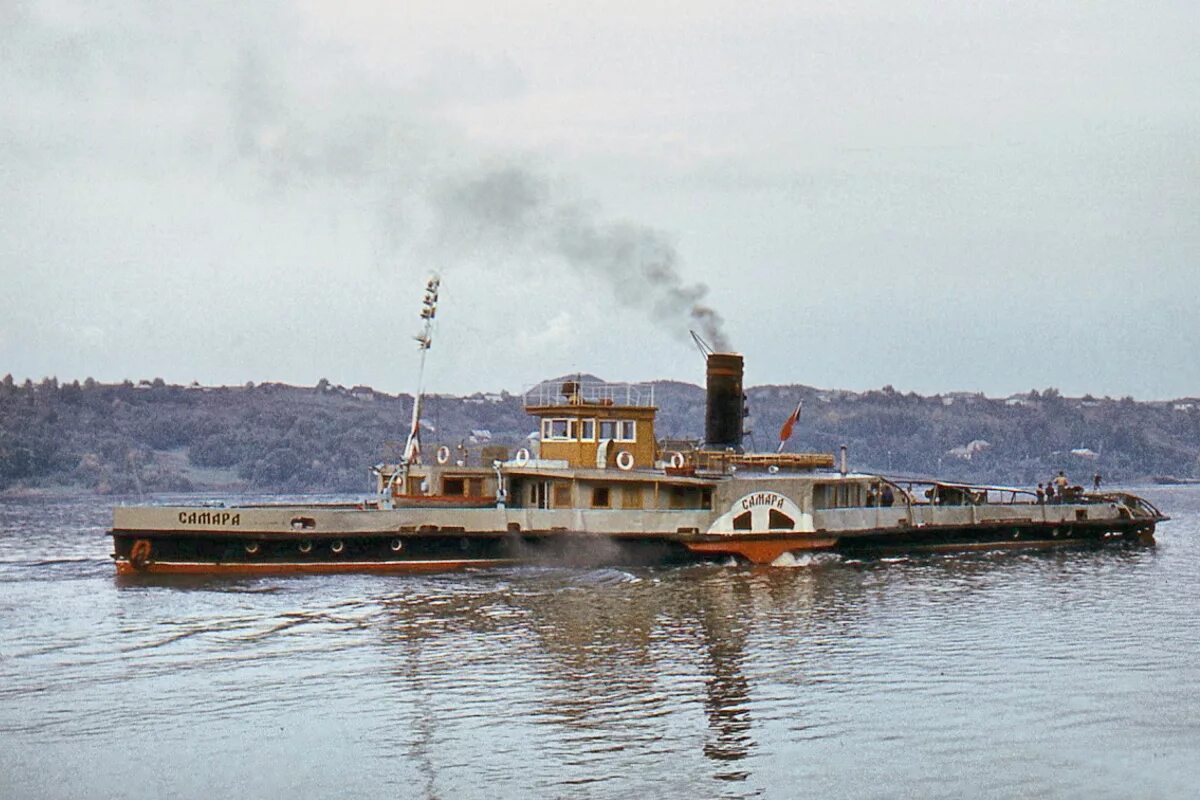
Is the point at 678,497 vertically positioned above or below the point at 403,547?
above

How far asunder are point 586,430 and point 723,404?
5.63 m

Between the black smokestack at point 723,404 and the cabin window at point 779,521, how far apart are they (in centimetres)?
425

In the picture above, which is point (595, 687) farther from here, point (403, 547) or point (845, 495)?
point (845, 495)

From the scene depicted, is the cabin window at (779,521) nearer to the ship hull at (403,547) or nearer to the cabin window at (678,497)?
the ship hull at (403,547)

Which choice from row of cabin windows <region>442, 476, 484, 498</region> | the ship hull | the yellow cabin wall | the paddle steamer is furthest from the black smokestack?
row of cabin windows <region>442, 476, 484, 498</region>

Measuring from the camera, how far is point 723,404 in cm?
4934

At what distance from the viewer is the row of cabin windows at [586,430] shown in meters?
46.1

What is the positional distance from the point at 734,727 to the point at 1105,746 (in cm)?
572

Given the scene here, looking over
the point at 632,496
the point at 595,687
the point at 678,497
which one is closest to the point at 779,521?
the point at 678,497

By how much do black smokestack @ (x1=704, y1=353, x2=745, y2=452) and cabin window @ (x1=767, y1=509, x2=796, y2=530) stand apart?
13.9 ft

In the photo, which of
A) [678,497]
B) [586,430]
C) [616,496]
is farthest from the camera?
[586,430]

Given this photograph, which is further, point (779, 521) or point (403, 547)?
point (779, 521)

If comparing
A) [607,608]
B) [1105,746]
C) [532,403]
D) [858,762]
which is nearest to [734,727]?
[858,762]

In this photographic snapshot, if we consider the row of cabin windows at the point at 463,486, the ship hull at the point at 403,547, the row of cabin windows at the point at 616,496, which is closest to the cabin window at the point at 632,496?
the row of cabin windows at the point at 616,496
